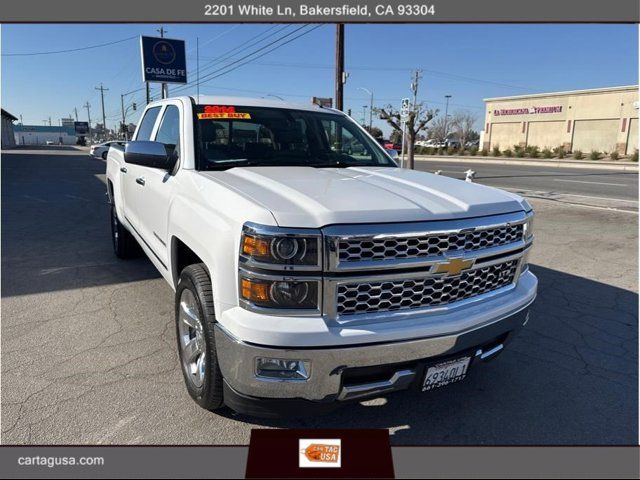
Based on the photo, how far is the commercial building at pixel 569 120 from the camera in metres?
40.5

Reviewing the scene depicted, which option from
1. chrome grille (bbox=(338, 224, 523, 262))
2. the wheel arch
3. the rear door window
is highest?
the rear door window

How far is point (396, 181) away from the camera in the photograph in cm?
275

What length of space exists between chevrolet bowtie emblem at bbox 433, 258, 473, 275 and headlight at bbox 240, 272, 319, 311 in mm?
617

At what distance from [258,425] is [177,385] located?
691 mm

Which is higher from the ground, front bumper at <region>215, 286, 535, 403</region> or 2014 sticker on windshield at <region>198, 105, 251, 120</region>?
2014 sticker on windshield at <region>198, 105, 251, 120</region>

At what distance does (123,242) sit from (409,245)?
4.39 meters

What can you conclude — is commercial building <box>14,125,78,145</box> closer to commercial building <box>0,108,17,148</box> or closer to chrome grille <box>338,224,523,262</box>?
commercial building <box>0,108,17,148</box>

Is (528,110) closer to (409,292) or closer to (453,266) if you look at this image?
(453,266)

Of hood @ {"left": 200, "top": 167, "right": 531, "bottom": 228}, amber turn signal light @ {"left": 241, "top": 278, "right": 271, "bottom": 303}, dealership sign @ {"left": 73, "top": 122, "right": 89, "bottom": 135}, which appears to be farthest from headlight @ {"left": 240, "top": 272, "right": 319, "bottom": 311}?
dealership sign @ {"left": 73, "top": 122, "right": 89, "bottom": 135}

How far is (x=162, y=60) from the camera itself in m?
33.4

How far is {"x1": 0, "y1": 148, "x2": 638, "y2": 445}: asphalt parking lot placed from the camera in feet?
8.20

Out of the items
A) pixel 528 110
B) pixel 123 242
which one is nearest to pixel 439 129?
pixel 528 110

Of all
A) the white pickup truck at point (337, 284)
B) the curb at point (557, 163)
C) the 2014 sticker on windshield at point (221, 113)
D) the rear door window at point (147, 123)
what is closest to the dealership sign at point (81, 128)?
the curb at point (557, 163)
